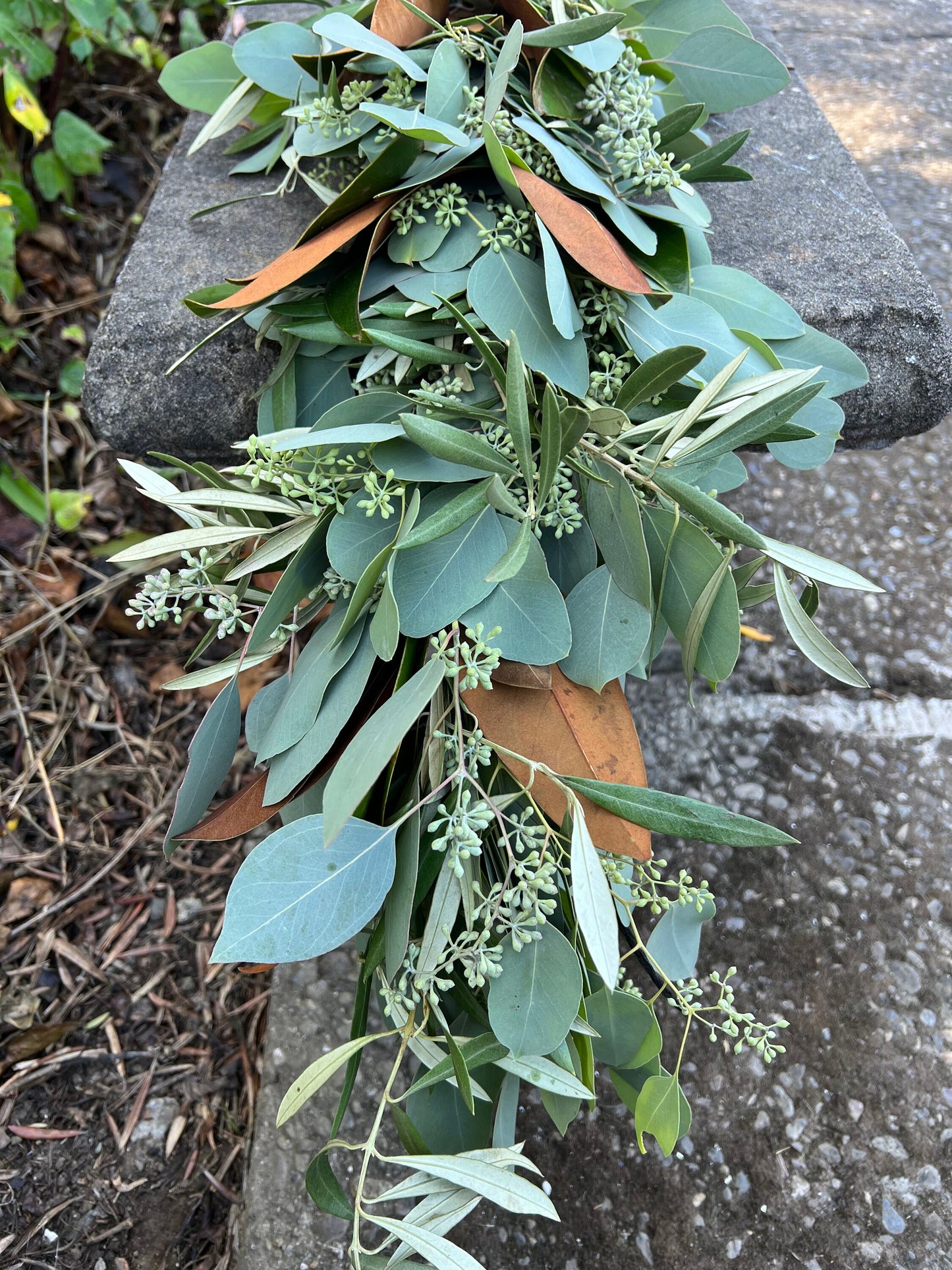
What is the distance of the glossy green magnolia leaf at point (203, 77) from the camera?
3.39 ft

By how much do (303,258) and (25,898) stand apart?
0.95 m

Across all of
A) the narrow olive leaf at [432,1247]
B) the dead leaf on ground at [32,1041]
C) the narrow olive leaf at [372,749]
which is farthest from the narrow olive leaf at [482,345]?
the dead leaf on ground at [32,1041]

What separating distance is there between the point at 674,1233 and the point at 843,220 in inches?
45.1

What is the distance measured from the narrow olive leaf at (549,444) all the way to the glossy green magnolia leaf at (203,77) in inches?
28.9

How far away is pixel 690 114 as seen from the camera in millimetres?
822

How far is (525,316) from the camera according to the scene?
2.44ft

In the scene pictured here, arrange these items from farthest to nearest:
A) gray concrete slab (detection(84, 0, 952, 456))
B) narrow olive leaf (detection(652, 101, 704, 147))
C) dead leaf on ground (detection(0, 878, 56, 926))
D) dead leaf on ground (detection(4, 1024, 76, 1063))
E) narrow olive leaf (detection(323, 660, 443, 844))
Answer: dead leaf on ground (detection(0, 878, 56, 926)) → dead leaf on ground (detection(4, 1024, 76, 1063)) → gray concrete slab (detection(84, 0, 952, 456)) → narrow olive leaf (detection(652, 101, 704, 147)) → narrow olive leaf (detection(323, 660, 443, 844))

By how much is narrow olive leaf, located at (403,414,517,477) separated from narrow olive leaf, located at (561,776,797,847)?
24 centimetres

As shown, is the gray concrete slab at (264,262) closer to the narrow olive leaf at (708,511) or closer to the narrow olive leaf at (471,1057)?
the narrow olive leaf at (708,511)

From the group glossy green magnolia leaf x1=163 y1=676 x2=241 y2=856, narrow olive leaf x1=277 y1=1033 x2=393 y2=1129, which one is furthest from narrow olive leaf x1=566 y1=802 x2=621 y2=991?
glossy green magnolia leaf x1=163 y1=676 x2=241 y2=856

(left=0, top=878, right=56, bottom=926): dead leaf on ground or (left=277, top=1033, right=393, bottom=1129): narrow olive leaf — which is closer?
(left=277, top=1033, right=393, bottom=1129): narrow olive leaf

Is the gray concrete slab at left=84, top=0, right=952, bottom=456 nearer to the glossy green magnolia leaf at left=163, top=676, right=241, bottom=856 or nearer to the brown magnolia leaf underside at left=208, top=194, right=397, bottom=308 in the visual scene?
the brown magnolia leaf underside at left=208, top=194, right=397, bottom=308

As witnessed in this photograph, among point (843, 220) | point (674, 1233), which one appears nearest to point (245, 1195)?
point (674, 1233)

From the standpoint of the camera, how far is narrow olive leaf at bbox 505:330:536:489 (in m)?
0.58
